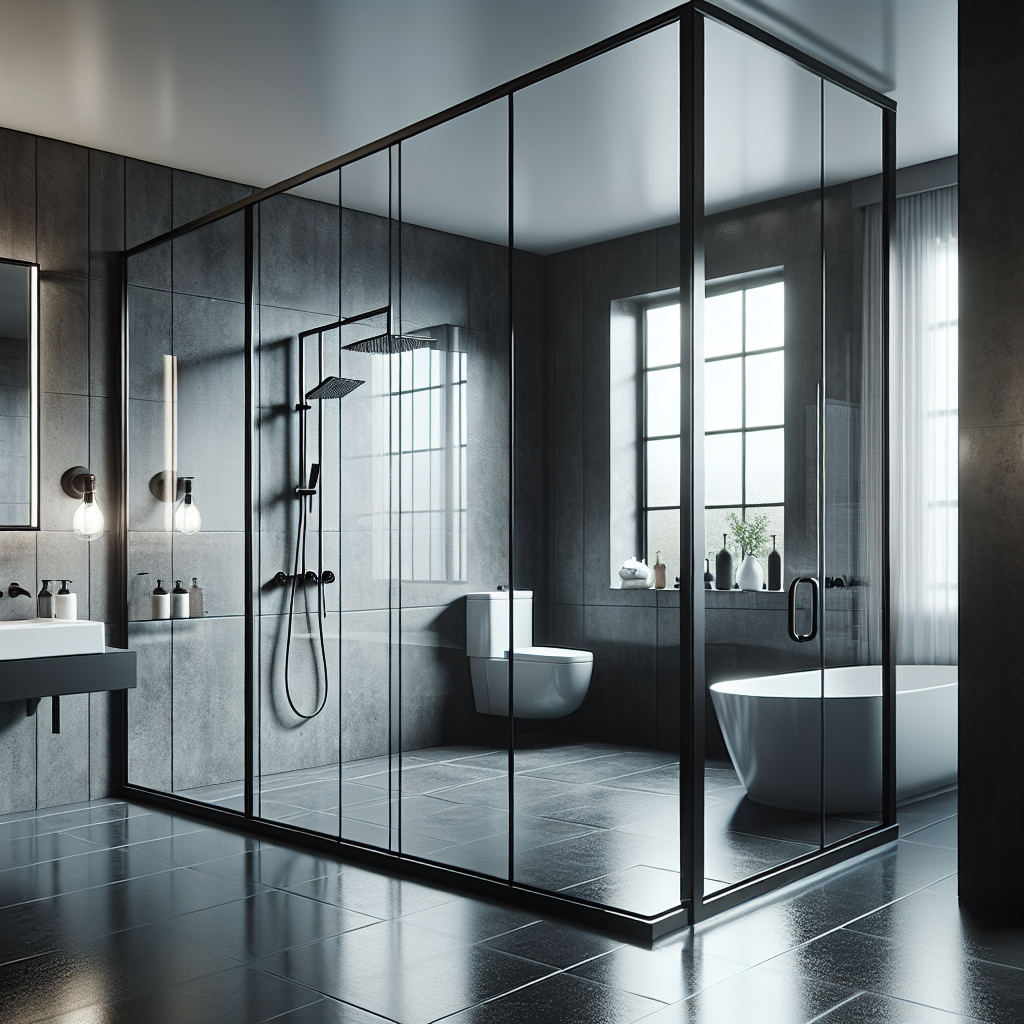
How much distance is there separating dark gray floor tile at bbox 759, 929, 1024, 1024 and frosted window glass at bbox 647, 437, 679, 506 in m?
1.34

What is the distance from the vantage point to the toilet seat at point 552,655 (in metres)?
3.39

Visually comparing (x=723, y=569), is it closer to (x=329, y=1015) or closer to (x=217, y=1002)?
(x=329, y=1015)

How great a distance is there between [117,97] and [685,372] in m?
2.76

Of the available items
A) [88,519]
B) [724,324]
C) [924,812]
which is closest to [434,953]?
[724,324]

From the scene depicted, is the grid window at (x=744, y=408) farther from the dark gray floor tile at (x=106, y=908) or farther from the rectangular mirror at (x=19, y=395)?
the rectangular mirror at (x=19, y=395)

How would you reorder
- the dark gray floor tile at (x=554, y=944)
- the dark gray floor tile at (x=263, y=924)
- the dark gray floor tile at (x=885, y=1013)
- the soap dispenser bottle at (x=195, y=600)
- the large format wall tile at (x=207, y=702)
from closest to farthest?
the dark gray floor tile at (x=885, y=1013)
the dark gray floor tile at (x=554, y=944)
the dark gray floor tile at (x=263, y=924)
the large format wall tile at (x=207, y=702)
the soap dispenser bottle at (x=195, y=600)

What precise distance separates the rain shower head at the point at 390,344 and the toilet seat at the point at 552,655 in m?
1.10

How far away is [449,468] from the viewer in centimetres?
369

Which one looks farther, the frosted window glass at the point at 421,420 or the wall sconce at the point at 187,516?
the wall sconce at the point at 187,516

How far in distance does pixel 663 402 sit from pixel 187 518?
253 centimetres

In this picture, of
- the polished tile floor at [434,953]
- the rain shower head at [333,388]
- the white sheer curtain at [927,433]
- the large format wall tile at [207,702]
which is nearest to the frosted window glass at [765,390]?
the rain shower head at [333,388]

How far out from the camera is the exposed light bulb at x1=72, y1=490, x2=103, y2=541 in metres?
5.00

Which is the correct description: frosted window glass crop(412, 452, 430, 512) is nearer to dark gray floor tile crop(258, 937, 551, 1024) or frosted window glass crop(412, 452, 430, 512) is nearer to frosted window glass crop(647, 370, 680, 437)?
frosted window glass crop(647, 370, 680, 437)

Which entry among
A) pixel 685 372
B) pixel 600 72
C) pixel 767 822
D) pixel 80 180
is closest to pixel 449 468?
pixel 685 372
